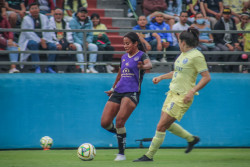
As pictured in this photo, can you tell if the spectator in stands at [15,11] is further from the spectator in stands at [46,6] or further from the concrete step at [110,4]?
the concrete step at [110,4]

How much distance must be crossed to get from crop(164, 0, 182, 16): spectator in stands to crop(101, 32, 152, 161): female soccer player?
6742mm

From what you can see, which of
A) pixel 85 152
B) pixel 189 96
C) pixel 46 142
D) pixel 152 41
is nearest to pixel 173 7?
pixel 152 41

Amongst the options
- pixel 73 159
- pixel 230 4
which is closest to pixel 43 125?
pixel 73 159

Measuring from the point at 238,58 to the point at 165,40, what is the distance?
6.39ft

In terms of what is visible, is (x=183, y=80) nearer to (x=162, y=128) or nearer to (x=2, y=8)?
(x=162, y=128)

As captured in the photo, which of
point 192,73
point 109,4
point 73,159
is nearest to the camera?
point 192,73

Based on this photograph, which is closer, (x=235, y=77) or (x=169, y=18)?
(x=235, y=77)

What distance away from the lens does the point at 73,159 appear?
26.5ft

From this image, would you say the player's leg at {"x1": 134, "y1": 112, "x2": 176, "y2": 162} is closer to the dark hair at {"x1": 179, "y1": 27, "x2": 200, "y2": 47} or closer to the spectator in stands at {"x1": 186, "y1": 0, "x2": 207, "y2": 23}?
the dark hair at {"x1": 179, "y1": 27, "x2": 200, "y2": 47}

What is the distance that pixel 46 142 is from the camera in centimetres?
993

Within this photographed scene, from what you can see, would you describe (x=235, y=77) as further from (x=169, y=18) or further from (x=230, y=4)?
(x=230, y=4)

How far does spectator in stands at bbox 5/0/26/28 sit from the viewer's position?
11211mm

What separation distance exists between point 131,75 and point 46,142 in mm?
3422

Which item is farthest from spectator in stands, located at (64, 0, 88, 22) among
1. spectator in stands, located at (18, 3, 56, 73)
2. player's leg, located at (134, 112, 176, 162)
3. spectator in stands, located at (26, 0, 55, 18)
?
player's leg, located at (134, 112, 176, 162)
